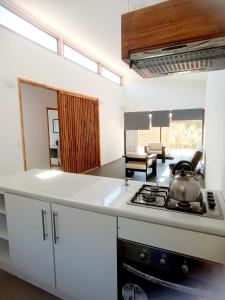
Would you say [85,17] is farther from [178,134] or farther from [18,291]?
[178,134]

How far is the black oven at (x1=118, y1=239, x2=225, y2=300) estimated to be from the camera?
3.25 feet

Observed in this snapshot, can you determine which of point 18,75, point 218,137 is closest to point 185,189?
point 218,137

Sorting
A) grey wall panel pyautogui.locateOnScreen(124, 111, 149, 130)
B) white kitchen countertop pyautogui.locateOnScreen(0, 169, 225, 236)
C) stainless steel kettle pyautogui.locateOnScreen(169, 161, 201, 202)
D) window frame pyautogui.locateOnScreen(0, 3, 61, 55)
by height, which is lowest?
white kitchen countertop pyautogui.locateOnScreen(0, 169, 225, 236)

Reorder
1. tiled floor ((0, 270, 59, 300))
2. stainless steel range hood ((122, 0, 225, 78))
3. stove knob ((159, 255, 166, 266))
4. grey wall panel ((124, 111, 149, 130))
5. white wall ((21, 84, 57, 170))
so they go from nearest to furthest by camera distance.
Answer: stainless steel range hood ((122, 0, 225, 78)) < stove knob ((159, 255, 166, 266)) < tiled floor ((0, 270, 59, 300)) < white wall ((21, 84, 57, 170)) < grey wall panel ((124, 111, 149, 130))

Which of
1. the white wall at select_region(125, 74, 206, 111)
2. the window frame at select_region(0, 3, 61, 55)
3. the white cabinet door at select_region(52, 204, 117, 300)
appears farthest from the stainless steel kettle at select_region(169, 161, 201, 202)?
the white wall at select_region(125, 74, 206, 111)

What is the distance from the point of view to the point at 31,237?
5.11 ft

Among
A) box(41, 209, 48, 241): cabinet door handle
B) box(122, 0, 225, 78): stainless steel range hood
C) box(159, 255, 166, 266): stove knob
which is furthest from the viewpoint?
box(41, 209, 48, 241): cabinet door handle

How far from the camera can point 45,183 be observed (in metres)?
1.77

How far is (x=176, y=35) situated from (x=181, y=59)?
203 millimetres

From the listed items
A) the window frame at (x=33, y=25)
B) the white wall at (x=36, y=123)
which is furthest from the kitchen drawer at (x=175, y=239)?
the white wall at (x=36, y=123)

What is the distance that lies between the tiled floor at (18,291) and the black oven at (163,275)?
85 cm

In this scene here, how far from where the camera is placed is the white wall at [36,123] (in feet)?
17.4

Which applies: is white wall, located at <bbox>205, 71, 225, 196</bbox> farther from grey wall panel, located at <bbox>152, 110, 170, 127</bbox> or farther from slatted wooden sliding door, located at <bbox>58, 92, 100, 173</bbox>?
grey wall panel, located at <bbox>152, 110, 170, 127</bbox>

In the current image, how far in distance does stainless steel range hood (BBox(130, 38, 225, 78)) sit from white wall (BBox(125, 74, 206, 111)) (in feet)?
20.7
